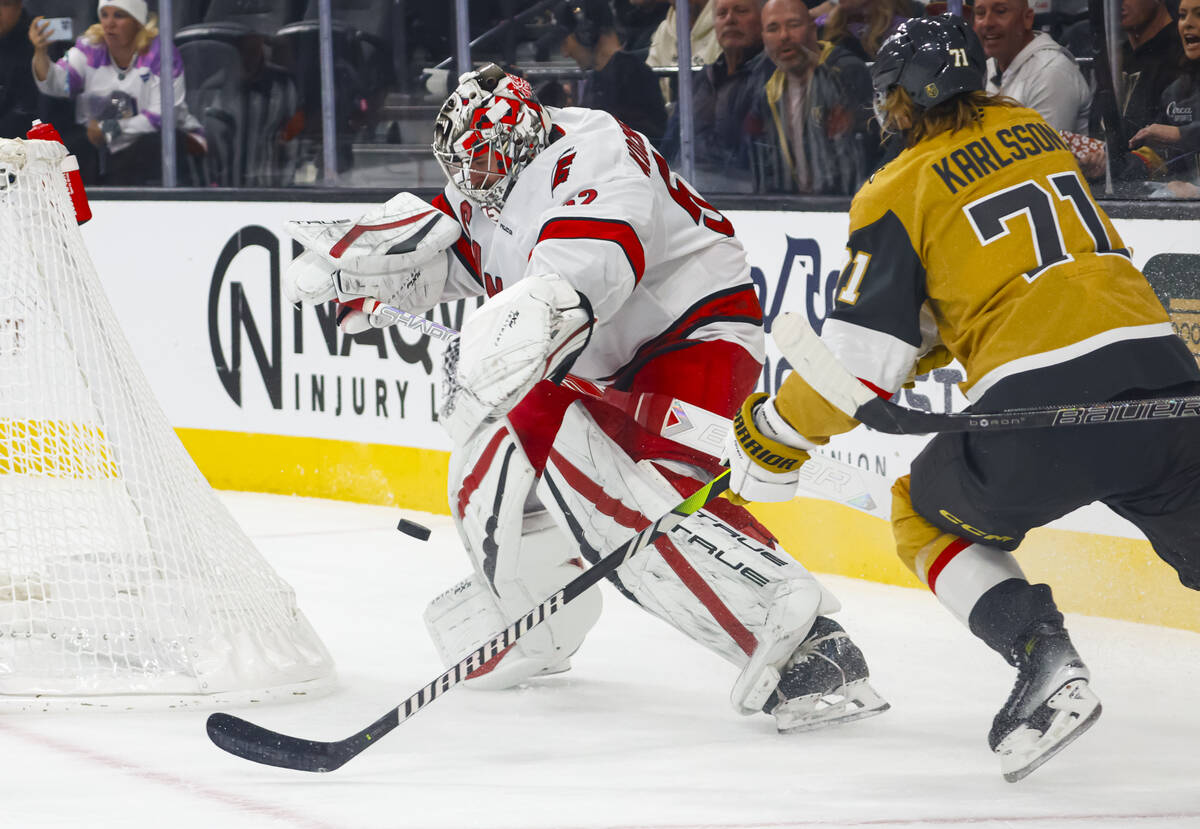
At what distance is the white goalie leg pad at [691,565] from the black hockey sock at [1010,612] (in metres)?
0.34

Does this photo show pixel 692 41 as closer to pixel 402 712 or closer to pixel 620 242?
pixel 620 242

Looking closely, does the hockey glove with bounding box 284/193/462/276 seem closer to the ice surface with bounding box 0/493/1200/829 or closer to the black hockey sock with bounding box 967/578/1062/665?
the ice surface with bounding box 0/493/1200/829

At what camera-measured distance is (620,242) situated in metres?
2.46

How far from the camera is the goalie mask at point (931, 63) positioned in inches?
84.8

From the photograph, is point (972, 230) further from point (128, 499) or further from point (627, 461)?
point (128, 499)

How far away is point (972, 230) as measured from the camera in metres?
2.10

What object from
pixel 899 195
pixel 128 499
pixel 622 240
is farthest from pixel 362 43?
pixel 899 195

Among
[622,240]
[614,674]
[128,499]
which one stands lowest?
[614,674]

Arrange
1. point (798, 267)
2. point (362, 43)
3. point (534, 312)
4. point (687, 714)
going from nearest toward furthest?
point (534, 312)
point (687, 714)
point (798, 267)
point (362, 43)

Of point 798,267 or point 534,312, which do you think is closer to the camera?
point 534,312

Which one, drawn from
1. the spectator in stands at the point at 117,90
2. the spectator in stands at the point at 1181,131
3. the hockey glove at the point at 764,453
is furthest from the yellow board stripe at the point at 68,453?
the spectator in stands at the point at 117,90

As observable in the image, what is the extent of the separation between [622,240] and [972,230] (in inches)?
22.0

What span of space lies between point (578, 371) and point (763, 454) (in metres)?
0.65

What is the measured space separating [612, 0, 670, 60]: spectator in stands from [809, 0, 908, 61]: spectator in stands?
515 mm
